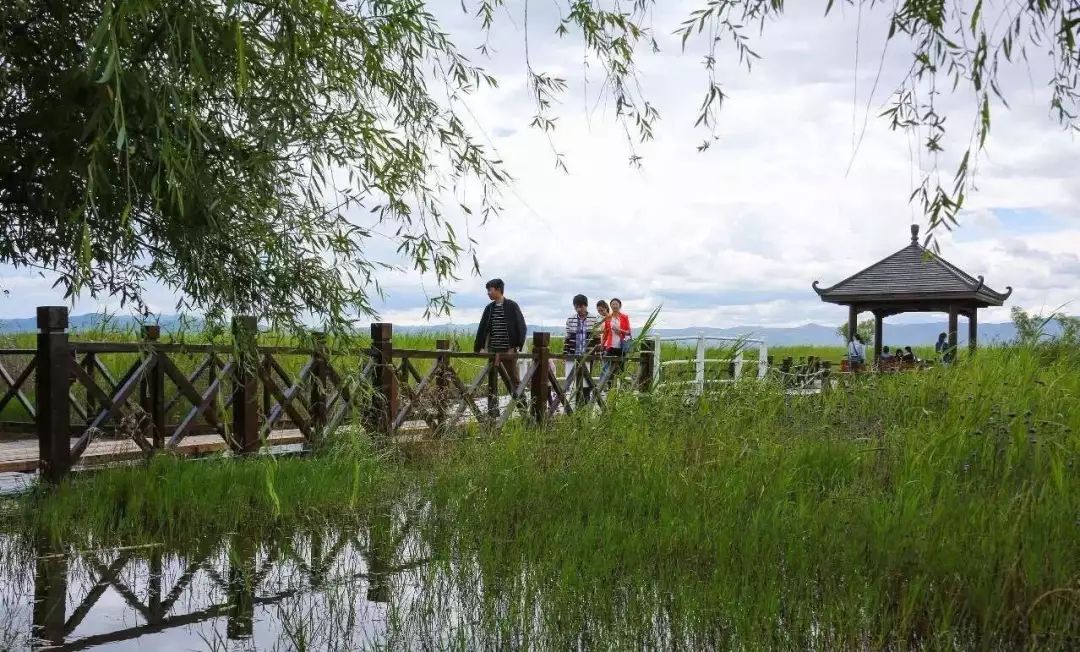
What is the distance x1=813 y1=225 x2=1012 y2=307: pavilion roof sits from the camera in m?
19.0

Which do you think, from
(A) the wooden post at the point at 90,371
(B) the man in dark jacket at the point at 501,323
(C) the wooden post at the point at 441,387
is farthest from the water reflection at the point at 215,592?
(B) the man in dark jacket at the point at 501,323

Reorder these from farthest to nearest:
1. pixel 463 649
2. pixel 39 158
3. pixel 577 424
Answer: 1. pixel 577 424
2. pixel 463 649
3. pixel 39 158

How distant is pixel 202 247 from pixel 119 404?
4.13 m

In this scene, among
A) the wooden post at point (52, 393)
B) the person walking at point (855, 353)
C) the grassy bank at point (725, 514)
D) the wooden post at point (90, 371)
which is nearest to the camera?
the grassy bank at point (725, 514)

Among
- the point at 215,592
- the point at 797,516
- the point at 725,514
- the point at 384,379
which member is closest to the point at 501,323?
the point at 384,379

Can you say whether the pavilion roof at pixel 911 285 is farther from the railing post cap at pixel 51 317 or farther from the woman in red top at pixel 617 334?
the railing post cap at pixel 51 317

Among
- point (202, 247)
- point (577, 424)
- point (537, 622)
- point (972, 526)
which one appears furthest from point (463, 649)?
point (577, 424)

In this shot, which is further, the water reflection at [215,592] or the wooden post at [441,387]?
the wooden post at [441,387]

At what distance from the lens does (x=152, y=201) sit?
3701 mm

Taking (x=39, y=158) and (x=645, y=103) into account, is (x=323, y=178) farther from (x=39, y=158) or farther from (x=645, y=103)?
(x=645, y=103)

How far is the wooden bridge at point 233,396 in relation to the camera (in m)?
6.89

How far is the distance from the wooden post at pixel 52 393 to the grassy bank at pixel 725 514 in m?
0.25

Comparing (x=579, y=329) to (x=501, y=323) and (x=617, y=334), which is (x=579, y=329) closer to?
(x=617, y=334)

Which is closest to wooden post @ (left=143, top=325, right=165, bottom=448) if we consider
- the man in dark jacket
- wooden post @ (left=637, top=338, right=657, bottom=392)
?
the man in dark jacket
